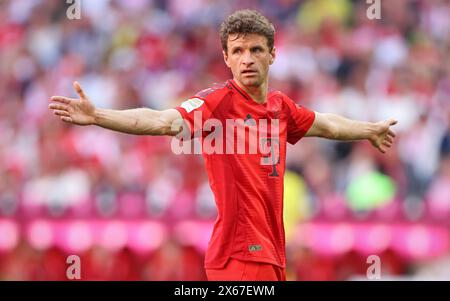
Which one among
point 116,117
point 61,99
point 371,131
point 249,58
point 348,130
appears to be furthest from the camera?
point 371,131

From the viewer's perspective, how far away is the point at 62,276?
32.4 feet

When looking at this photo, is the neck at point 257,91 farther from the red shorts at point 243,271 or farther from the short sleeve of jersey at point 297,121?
the red shorts at point 243,271

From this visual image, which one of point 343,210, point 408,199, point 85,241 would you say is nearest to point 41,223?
point 85,241

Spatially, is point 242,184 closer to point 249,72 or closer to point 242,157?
point 242,157

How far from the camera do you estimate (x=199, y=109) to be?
5879mm

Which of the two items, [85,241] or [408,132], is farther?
[408,132]

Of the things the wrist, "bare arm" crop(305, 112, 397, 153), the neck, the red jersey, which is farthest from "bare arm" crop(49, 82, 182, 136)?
the wrist

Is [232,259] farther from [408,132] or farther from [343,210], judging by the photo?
[408,132]

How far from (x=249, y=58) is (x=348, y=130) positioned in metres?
1.11

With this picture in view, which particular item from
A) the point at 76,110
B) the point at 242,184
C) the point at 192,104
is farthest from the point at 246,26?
the point at 76,110

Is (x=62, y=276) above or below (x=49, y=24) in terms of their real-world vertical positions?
below

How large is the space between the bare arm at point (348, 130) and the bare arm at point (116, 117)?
1106mm

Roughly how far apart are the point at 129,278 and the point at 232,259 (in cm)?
415

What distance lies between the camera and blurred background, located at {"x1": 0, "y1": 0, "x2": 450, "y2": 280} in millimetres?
9766
